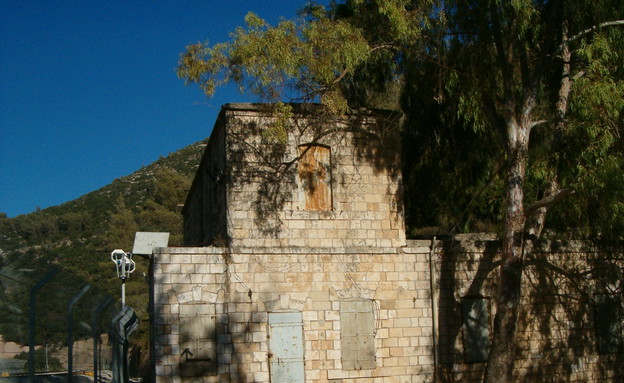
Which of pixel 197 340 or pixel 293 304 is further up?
pixel 293 304

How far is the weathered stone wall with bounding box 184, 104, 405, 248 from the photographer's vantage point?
1520 centimetres

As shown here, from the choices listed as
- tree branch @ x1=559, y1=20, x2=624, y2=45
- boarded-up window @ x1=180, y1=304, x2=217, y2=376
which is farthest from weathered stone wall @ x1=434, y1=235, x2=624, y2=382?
boarded-up window @ x1=180, y1=304, x2=217, y2=376

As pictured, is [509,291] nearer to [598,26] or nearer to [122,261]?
[598,26]

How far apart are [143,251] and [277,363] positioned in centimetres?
932

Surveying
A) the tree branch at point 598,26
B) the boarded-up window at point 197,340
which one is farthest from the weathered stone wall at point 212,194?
the tree branch at point 598,26

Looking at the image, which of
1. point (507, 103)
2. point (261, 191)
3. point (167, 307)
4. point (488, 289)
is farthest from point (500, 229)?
point (167, 307)

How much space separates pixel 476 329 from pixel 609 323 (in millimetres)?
4212

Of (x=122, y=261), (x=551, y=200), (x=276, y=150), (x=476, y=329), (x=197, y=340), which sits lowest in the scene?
(x=476, y=329)

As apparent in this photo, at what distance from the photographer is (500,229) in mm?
17766

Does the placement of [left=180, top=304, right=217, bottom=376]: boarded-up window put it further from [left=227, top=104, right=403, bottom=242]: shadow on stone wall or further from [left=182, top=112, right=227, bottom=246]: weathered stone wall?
[left=227, top=104, right=403, bottom=242]: shadow on stone wall

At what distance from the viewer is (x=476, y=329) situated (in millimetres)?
16297

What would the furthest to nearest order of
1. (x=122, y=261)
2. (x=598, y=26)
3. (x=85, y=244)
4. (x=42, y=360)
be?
(x=85, y=244), (x=122, y=261), (x=598, y=26), (x=42, y=360)

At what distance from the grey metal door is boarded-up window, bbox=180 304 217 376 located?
129 centimetres

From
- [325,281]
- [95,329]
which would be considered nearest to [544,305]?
[325,281]
